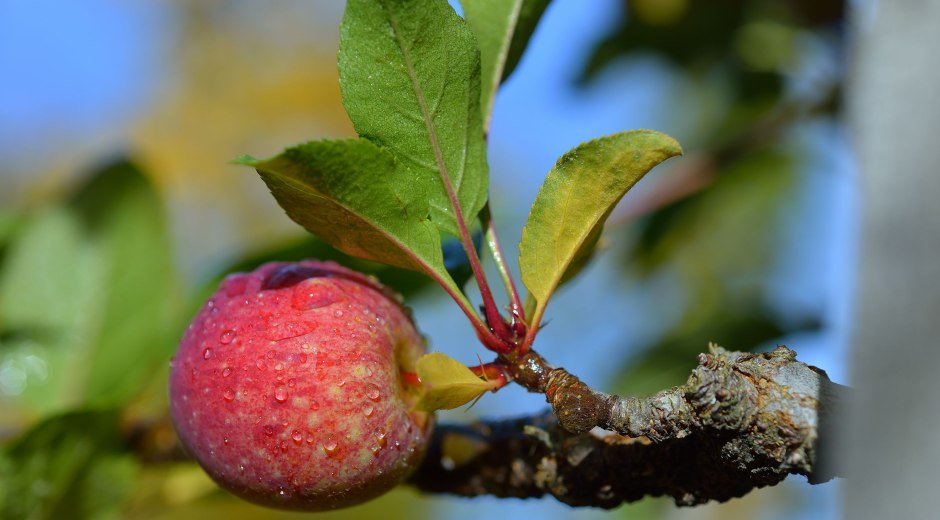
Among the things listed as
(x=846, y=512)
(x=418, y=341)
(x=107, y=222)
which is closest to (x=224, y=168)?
(x=107, y=222)

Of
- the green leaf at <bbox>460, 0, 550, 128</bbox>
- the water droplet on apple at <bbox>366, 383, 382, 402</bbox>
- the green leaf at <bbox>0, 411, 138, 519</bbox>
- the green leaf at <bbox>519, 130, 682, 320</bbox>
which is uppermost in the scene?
the green leaf at <bbox>460, 0, 550, 128</bbox>

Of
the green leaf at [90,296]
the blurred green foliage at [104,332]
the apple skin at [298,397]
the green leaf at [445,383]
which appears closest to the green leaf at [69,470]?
the blurred green foliage at [104,332]

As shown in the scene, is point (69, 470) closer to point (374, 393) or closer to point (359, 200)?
point (374, 393)

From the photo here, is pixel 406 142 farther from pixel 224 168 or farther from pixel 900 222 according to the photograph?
pixel 224 168

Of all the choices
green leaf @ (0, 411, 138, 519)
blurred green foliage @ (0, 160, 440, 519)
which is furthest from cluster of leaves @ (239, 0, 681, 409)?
green leaf @ (0, 411, 138, 519)

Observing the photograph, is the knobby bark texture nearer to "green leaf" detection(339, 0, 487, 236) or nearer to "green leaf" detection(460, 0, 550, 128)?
"green leaf" detection(339, 0, 487, 236)

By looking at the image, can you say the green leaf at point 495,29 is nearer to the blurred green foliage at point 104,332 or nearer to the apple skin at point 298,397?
the apple skin at point 298,397

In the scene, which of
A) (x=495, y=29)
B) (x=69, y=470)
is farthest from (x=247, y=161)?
(x=69, y=470)
